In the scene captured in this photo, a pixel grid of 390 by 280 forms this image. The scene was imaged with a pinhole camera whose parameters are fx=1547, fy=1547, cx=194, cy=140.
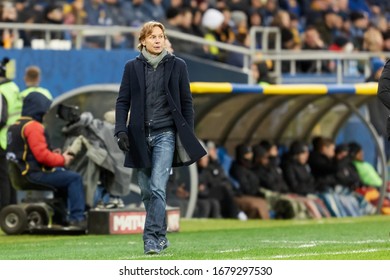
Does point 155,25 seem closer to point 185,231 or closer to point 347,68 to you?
point 185,231

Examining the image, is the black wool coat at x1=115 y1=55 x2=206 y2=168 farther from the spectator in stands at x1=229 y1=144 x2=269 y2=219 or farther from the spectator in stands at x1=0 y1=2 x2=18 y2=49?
the spectator in stands at x1=0 y1=2 x2=18 y2=49

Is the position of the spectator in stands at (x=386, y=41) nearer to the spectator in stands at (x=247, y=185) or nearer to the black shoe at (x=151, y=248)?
the spectator in stands at (x=247, y=185)

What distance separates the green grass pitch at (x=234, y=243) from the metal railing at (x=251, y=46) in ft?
10.8

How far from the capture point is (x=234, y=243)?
15.5m

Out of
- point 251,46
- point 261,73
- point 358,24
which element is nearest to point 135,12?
point 251,46

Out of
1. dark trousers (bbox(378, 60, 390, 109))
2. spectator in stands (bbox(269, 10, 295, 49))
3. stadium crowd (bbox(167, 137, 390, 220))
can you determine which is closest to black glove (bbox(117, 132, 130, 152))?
dark trousers (bbox(378, 60, 390, 109))

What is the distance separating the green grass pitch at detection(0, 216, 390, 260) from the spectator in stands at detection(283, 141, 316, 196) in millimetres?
2179

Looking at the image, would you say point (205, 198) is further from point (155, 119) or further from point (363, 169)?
point (155, 119)

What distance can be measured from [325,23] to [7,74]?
36.6ft

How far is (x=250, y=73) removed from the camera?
23.7 meters

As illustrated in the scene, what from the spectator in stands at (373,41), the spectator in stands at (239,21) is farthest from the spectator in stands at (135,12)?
the spectator in stands at (373,41)

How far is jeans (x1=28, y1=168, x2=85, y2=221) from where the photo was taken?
17484mm

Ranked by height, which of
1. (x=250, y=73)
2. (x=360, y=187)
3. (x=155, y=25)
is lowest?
(x=360, y=187)
